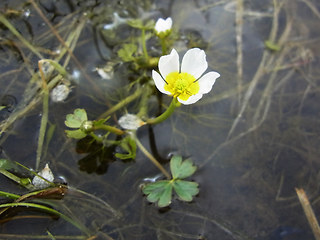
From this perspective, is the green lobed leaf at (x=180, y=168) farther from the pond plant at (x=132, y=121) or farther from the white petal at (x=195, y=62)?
the white petal at (x=195, y=62)

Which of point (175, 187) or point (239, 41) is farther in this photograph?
point (239, 41)

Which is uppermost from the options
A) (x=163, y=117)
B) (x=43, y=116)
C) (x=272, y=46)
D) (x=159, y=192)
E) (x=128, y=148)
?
(x=43, y=116)

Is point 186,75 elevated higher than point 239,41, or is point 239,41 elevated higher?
point 186,75

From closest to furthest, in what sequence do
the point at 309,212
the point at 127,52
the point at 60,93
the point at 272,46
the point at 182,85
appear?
the point at 182,85
the point at 309,212
the point at 60,93
the point at 127,52
the point at 272,46

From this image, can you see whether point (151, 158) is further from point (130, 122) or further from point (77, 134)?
point (77, 134)

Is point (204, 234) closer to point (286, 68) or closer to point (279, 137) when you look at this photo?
point (279, 137)

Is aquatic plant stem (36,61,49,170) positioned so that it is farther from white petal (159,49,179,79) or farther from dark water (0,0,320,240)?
white petal (159,49,179,79)

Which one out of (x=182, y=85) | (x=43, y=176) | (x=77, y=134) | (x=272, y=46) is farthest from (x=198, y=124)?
(x=43, y=176)

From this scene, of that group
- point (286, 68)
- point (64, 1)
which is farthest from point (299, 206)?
point (64, 1)
